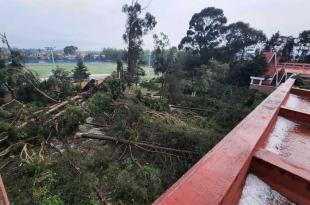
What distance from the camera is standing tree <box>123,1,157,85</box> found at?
16812 millimetres

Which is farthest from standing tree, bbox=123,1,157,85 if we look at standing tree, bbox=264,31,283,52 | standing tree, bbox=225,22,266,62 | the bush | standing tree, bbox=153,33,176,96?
standing tree, bbox=264,31,283,52

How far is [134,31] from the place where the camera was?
56.7 ft

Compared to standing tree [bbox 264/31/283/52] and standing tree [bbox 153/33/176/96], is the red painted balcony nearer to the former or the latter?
standing tree [bbox 153/33/176/96]

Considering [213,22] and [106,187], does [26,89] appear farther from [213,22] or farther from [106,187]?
[213,22]

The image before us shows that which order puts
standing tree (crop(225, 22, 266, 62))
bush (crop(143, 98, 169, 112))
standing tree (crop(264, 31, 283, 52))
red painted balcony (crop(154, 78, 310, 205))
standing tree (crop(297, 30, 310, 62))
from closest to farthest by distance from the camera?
1. red painted balcony (crop(154, 78, 310, 205))
2. bush (crop(143, 98, 169, 112))
3. standing tree (crop(297, 30, 310, 62))
4. standing tree (crop(225, 22, 266, 62))
5. standing tree (crop(264, 31, 283, 52))

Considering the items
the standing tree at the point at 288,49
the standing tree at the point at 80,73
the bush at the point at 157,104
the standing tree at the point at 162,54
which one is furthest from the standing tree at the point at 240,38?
the standing tree at the point at 80,73

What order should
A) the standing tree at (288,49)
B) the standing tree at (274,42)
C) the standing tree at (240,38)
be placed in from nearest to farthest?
the standing tree at (240,38), the standing tree at (288,49), the standing tree at (274,42)

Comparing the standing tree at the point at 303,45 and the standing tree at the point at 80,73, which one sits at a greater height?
the standing tree at the point at 303,45

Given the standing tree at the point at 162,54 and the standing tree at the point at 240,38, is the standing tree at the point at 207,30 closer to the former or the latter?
the standing tree at the point at 240,38

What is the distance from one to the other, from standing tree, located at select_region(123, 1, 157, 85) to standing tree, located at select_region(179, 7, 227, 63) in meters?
8.78

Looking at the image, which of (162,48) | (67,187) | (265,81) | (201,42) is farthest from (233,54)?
(67,187)

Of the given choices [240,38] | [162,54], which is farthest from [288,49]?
[162,54]

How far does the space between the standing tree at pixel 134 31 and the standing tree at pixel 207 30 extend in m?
8.78

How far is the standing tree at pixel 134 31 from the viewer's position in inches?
662
